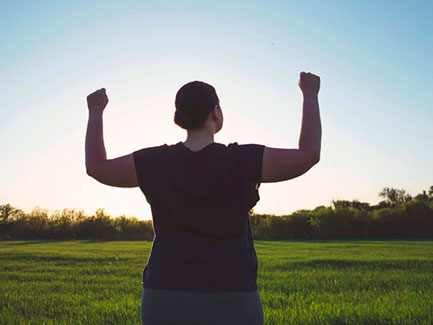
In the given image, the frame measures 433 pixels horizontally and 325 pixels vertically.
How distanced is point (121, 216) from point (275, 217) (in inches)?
835

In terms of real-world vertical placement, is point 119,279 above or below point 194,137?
below

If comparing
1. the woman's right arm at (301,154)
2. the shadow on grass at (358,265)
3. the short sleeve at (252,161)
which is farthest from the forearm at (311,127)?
the shadow on grass at (358,265)

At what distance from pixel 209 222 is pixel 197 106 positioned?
1.78ft

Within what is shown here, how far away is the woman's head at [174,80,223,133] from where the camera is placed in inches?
72.8

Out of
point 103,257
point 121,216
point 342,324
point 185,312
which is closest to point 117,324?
point 342,324

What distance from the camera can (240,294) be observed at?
1.64 meters

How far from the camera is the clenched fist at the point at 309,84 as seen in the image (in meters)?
1.83

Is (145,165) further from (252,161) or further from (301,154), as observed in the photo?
(301,154)

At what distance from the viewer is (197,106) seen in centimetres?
185

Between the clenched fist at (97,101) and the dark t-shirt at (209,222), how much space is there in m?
0.55

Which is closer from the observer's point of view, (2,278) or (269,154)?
(269,154)

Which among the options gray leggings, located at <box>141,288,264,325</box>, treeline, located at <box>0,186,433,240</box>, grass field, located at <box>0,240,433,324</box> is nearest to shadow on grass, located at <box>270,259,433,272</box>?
grass field, located at <box>0,240,433,324</box>

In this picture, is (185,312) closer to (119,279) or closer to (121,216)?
(119,279)

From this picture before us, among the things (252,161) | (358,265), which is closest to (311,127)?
(252,161)
